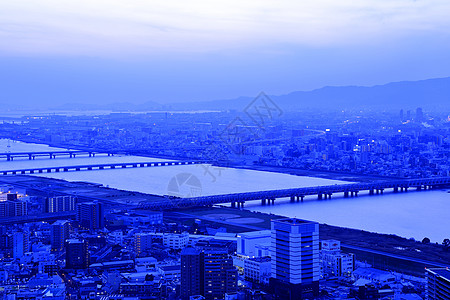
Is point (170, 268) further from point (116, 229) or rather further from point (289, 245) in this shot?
point (116, 229)

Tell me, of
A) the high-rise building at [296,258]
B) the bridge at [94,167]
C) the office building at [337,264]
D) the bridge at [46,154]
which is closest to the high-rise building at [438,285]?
the high-rise building at [296,258]

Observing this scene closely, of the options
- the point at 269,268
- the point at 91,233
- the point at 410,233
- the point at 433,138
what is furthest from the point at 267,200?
the point at 433,138

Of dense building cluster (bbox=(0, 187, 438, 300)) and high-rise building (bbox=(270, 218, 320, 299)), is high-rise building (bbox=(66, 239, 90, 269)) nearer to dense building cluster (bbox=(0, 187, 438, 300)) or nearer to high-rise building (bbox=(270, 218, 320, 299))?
dense building cluster (bbox=(0, 187, 438, 300))

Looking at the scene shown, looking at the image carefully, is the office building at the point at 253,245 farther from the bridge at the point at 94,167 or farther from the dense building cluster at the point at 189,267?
the bridge at the point at 94,167

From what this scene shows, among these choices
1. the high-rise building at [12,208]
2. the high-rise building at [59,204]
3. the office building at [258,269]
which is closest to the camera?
the office building at [258,269]

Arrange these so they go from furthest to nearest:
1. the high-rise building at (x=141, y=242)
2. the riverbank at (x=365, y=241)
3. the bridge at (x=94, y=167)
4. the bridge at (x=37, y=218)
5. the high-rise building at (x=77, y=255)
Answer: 1. the bridge at (x=94, y=167)
2. the bridge at (x=37, y=218)
3. the high-rise building at (x=141, y=242)
4. the riverbank at (x=365, y=241)
5. the high-rise building at (x=77, y=255)

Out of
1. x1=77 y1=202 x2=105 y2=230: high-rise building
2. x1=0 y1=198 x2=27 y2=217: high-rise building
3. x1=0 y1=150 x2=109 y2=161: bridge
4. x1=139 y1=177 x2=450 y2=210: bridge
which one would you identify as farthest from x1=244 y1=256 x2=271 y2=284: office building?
x1=0 y1=150 x2=109 y2=161: bridge
